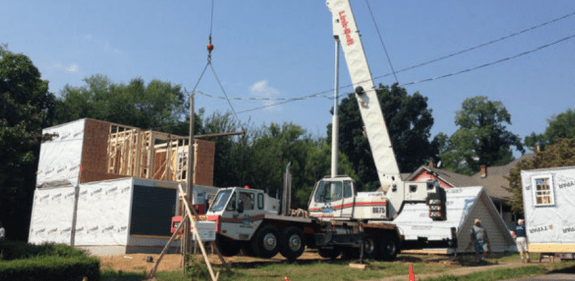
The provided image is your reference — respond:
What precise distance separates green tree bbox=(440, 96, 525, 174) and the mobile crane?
180 ft

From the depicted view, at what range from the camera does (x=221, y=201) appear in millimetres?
18578

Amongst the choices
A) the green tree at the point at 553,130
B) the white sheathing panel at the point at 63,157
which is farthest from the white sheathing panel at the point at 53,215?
the green tree at the point at 553,130

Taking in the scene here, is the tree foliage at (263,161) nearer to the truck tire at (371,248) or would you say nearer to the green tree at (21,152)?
the green tree at (21,152)

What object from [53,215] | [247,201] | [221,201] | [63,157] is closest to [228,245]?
[221,201]

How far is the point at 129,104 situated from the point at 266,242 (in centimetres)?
3552

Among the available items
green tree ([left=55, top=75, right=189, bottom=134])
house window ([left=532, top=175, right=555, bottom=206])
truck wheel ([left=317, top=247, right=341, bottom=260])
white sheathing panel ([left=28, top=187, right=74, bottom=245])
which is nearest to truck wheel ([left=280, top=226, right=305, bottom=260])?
truck wheel ([left=317, top=247, right=341, bottom=260])

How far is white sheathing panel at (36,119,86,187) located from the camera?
26.9m

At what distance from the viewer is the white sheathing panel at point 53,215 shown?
26.5 metres

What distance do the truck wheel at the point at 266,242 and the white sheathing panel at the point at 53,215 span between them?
1243 centimetres

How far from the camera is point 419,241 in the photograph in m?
21.0

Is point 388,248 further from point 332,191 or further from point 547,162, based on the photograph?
point 547,162

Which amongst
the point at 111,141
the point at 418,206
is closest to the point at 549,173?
the point at 418,206

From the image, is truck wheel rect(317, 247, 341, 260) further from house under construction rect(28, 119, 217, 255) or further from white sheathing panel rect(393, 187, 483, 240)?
white sheathing panel rect(393, 187, 483, 240)

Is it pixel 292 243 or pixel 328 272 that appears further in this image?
pixel 292 243
